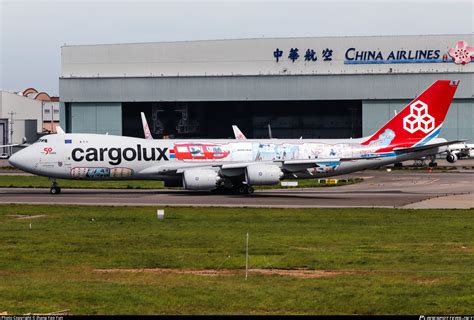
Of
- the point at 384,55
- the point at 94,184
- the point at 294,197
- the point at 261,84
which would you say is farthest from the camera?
the point at 261,84

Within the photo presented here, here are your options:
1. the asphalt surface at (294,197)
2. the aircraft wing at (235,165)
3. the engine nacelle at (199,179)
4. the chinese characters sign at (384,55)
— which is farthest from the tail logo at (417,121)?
the chinese characters sign at (384,55)

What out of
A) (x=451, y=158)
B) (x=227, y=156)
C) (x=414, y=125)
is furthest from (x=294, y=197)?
(x=451, y=158)

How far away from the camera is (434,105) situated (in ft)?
199

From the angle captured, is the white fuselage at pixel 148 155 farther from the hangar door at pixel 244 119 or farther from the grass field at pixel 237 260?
the hangar door at pixel 244 119

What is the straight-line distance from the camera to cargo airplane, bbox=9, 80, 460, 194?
186ft

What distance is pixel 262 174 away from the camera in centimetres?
5491

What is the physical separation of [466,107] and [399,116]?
5273 centimetres

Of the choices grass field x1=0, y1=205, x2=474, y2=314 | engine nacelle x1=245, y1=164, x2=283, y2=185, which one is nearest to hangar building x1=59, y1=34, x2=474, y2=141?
engine nacelle x1=245, y1=164, x2=283, y2=185

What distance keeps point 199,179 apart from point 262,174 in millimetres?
3686

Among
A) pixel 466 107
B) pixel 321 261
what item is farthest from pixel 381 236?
pixel 466 107

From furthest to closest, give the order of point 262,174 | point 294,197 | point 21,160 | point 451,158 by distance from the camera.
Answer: point 451,158 < point 21,160 < point 294,197 < point 262,174

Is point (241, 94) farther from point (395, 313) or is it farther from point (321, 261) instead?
point (395, 313)

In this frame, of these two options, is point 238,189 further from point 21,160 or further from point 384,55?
point 384,55

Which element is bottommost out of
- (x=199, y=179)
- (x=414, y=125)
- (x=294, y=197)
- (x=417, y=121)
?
(x=294, y=197)
